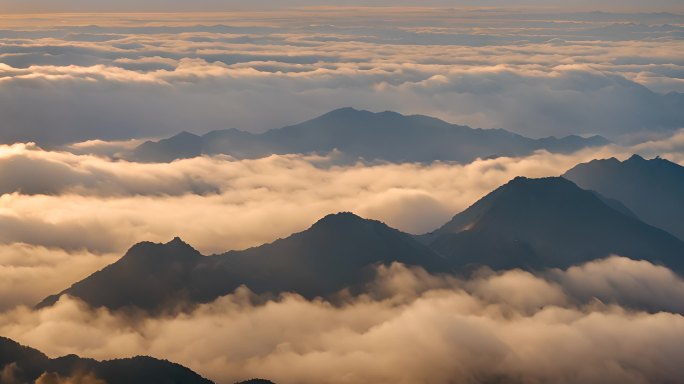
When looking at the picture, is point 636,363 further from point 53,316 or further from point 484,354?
point 53,316

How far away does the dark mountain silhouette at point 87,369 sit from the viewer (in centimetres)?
13888

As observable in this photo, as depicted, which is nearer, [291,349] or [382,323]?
[291,349]

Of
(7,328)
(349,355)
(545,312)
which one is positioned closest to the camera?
(349,355)

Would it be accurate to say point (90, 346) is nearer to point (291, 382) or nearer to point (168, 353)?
point (168, 353)

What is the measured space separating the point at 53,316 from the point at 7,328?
9.89 meters

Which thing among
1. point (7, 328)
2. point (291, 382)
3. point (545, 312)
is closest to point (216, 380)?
point (291, 382)

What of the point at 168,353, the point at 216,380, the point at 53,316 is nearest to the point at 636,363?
the point at 216,380

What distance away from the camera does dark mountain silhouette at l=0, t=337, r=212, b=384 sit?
139 meters

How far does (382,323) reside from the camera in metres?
181

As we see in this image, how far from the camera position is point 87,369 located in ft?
458

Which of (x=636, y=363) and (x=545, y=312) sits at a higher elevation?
(x=545, y=312)

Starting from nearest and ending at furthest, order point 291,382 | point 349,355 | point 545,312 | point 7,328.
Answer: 1. point 291,382
2. point 349,355
3. point 7,328
4. point 545,312

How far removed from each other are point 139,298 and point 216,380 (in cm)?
4207

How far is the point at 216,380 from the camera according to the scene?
15425 cm
